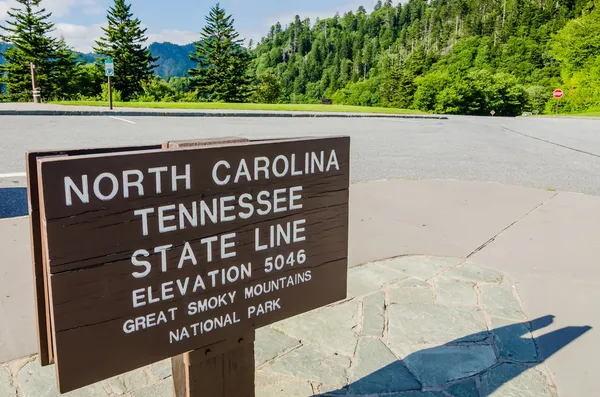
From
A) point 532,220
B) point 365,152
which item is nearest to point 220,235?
point 532,220

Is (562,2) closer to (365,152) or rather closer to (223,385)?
(365,152)

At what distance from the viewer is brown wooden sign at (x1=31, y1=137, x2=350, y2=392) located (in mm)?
1386

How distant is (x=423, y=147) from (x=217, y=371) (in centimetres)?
927

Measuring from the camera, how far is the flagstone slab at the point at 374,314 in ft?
9.54

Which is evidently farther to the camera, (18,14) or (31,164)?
(18,14)

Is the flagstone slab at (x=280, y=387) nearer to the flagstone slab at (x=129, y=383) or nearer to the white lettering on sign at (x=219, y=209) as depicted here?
Result: the flagstone slab at (x=129, y=383)

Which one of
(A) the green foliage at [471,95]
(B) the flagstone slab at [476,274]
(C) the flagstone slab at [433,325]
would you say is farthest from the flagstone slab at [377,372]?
(A) the green foliage at [471,95]

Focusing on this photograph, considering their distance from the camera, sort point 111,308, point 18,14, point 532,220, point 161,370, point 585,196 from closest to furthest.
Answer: point 111,308 < point 161,370 < point 532,220 < point 585,196 < point 18,14

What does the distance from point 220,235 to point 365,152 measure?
7.91 m

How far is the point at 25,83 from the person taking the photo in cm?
4784

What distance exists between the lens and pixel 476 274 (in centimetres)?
373

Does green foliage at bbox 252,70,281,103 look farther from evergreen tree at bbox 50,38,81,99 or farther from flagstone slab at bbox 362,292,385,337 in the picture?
flagstone slab at bbox 362,292,385,337

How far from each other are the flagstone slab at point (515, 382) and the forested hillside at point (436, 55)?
61791 mm

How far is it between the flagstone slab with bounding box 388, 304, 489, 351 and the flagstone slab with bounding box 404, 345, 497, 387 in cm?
9
